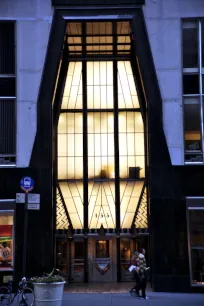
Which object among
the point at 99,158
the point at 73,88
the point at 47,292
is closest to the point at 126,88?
the point at 73,88

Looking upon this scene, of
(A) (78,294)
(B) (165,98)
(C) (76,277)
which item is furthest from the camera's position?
(C) (76,277)

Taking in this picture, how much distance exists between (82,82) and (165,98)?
451cm

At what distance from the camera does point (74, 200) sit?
2217 cm

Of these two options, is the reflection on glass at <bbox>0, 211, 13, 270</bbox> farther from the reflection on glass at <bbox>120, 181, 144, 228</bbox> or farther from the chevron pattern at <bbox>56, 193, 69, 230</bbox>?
the reflection on glass at <bbox>120, 181, 144, 228</bbox>

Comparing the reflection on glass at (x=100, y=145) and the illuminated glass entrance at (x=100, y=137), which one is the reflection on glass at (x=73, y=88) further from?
the reflection on glass at (x=100, y=145)

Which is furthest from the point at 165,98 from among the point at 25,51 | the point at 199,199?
the point at 25,51

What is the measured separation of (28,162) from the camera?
19766 millimetres

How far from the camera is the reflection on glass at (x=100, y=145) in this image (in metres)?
22.4

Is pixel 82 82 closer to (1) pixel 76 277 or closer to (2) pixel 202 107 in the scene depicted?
(2) pixel 202 107

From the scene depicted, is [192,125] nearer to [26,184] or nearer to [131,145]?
[131,145]

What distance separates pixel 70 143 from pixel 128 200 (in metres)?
3.54

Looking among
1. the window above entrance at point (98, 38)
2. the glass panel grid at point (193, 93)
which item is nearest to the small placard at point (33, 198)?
the glass panel grid at point (193, 93)

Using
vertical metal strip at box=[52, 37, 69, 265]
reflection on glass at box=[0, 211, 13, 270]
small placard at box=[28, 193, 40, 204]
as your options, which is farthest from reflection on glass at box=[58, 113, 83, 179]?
small placard at box=[28, 193, 40, 204]

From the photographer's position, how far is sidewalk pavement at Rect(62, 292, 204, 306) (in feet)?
55.4
